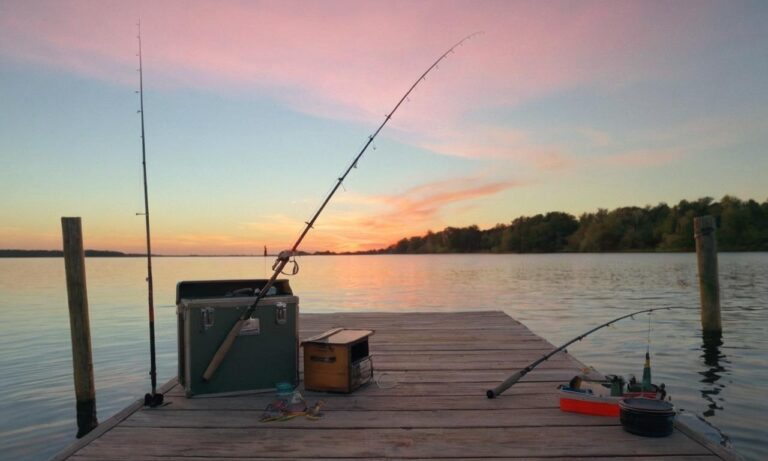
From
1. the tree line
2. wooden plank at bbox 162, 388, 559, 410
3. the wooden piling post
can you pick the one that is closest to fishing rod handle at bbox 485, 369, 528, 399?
wooden plank at bbox 162, 388, 559, 410

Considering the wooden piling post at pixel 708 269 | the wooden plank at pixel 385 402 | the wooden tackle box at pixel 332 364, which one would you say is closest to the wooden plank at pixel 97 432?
the wooden plank at pixel 385 402

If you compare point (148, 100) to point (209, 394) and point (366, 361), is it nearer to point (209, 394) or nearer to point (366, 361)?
point (209, 394)

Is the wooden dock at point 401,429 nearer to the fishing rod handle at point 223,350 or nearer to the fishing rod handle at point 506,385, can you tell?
the fishing rod handle at point 506,385

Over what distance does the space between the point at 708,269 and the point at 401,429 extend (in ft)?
30.4

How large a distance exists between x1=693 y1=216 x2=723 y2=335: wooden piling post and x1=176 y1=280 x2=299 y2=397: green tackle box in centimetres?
881

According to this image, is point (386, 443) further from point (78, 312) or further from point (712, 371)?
point (712, 371)

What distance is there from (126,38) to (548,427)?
6044 mm

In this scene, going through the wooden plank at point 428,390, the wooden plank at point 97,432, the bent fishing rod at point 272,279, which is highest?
the bent fishing rod at point 272,279

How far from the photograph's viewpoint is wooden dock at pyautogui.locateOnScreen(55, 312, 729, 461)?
11.3ft

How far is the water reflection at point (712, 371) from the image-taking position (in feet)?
24.6

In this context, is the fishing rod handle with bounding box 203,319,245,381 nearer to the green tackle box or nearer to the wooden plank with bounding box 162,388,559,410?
the green tackle box

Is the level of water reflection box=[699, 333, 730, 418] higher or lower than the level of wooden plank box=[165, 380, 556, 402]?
lower

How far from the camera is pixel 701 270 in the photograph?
1076cm

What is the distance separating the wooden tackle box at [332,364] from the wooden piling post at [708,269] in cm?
836
